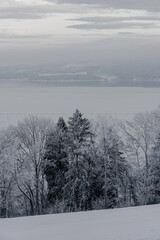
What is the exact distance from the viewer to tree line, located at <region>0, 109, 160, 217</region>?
2567cm

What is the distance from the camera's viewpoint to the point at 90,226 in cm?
902

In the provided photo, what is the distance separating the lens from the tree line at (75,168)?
84.2ft

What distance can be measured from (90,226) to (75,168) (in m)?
16.6

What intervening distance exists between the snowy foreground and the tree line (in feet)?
46.9

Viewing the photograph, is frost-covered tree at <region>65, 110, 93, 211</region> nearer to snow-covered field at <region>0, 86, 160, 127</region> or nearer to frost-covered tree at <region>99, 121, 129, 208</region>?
frost-covered tree at <region>99, 121, 129, 208</region>

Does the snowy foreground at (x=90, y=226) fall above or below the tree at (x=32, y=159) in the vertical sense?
below

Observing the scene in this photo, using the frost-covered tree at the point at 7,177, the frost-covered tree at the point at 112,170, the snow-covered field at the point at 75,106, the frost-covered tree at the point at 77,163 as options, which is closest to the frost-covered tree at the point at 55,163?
the frost-covered tree at the point at 77,163

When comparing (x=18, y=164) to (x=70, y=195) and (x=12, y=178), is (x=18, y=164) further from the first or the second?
(x=70, y=195)

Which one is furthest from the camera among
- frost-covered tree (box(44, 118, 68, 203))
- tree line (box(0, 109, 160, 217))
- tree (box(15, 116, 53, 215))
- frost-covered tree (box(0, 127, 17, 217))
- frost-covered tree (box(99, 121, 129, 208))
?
frost-covered tree (box(44, 118, 68, 203))

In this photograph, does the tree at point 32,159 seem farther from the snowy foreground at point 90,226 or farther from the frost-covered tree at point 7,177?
the snowy foreground at point 90,226

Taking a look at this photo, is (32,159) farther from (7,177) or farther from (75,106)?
(75,106)

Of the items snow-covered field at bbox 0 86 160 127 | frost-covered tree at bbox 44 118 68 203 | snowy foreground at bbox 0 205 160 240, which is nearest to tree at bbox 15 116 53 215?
frost-covered tree at bbox 44 118 68 203

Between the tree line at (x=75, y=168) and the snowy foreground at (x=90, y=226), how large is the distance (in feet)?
46.9

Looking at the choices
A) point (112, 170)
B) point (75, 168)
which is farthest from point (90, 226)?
point (112, 170)
